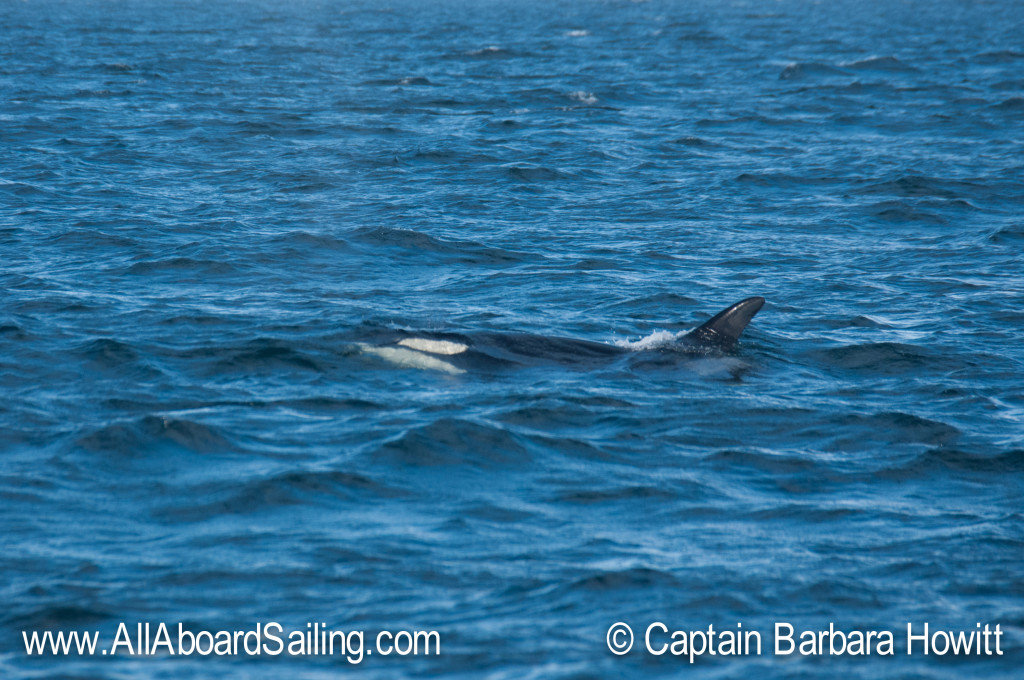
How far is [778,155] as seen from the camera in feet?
93.4

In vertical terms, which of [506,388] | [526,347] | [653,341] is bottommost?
[506,388]

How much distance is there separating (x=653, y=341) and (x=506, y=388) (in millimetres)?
2524

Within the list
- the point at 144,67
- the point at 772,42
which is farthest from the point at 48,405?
the point at 772,42

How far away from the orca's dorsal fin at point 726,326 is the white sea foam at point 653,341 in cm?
28

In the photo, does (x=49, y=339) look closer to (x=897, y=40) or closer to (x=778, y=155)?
(x=778, y=155)

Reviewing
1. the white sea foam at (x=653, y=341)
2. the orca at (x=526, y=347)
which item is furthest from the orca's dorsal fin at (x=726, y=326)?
the white sea foam at (x=653, y=341)

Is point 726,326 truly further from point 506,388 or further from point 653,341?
point 506,388

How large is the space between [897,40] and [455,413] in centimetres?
5544

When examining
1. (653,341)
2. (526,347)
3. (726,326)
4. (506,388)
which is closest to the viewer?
(506,388)

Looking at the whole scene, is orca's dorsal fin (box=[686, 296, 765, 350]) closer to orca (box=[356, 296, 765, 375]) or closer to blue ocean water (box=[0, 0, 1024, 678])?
orca (box=[356, 296, 765, 375])

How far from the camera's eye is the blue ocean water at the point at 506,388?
852cm

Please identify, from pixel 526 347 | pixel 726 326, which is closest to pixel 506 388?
pixel 526 347

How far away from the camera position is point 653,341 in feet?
48.0

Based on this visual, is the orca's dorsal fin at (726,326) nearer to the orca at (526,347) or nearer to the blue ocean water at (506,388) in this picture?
the orca at (526,347)
